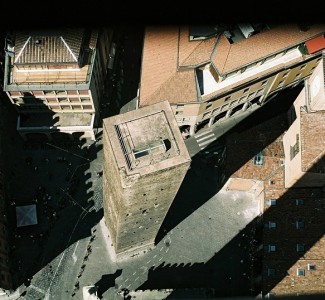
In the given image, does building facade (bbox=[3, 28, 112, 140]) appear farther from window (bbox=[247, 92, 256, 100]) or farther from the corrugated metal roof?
window (bbox=[247, 92, 256, 100])

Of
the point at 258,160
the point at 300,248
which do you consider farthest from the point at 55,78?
the point at 300,248

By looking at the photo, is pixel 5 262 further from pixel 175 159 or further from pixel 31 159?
pixel 175 159

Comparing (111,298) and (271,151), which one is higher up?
Result: (271,151)

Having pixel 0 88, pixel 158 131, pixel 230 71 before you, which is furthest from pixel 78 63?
pixel 158 131

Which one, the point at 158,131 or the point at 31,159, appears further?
the point at 31,159

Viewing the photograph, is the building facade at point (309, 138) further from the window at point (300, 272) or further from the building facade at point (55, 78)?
the building facade at point (55, 78)

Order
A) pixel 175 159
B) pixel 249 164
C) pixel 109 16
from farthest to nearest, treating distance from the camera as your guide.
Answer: pixel 249 164
pixel 175 159
pixel 109 16

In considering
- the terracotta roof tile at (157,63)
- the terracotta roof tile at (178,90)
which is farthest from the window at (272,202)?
the terracotta roof tile at (157,63)
